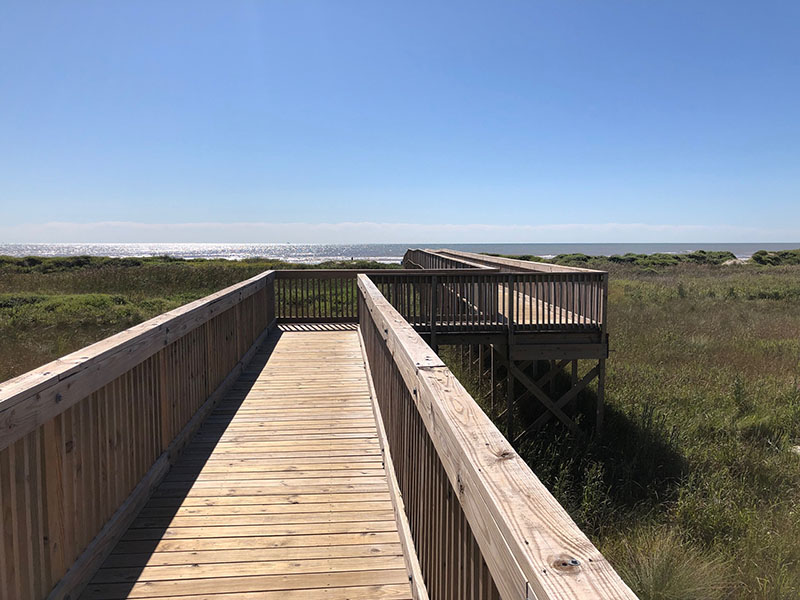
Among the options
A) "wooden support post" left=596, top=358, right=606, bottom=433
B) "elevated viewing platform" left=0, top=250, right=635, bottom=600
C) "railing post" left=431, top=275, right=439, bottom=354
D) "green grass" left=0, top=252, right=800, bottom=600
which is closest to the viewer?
"elevated viewing platform" left=0, top=250, right=635, bottom=600

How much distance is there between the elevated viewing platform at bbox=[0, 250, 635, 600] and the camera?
1330 millimetres

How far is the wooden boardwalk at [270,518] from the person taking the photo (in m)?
2.50

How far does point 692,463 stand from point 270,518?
19.5ft

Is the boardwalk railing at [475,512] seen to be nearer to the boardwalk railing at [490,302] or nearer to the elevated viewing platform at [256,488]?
the elevated viewing platform at [256,488]

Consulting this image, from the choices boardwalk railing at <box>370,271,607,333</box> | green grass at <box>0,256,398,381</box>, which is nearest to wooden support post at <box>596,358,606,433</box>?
boardwalk railing at <box>370,271,607,333</box>

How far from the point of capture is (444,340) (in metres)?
8.71

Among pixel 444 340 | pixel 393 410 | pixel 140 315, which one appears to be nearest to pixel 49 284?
pixel 140 315

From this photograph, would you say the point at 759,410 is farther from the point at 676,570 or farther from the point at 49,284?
the point at 49,284

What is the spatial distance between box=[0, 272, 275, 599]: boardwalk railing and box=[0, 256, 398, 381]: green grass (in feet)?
20.8

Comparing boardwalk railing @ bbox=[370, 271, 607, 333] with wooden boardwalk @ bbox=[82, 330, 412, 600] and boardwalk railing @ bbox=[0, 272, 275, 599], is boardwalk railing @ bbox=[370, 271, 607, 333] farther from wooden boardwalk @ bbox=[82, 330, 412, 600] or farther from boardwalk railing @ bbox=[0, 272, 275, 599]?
boardwalk railing @ bbox=[0, 272, 275, 599]

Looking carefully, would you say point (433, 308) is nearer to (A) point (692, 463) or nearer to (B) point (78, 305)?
(A) point (692, 463)

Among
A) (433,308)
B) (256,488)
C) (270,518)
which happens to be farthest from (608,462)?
(270,518)

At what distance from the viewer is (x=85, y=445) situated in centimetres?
256

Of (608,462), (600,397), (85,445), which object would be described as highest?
(85,445)
